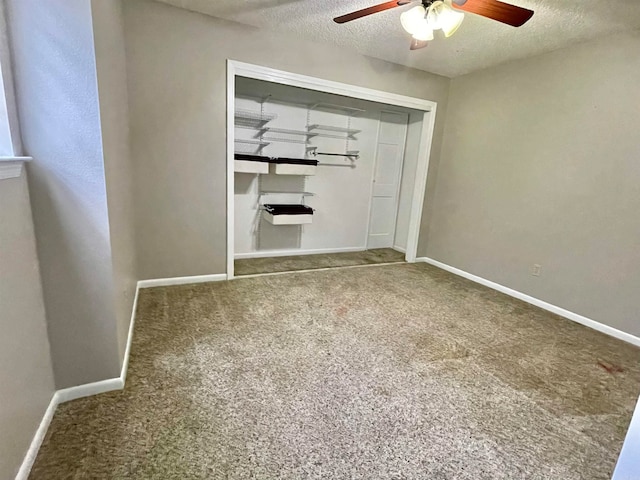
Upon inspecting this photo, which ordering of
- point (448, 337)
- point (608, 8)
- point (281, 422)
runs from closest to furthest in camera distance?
point (281, 422) → point (608, 8) → point (448, 337)

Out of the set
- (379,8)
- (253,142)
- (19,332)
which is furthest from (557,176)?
(19,332)

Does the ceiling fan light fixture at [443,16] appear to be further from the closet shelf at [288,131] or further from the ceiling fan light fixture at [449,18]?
the closet shelf at [288,131]

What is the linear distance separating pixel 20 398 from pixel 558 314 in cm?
384

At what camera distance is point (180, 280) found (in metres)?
3.08

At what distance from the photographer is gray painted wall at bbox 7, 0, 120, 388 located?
1.22 metres

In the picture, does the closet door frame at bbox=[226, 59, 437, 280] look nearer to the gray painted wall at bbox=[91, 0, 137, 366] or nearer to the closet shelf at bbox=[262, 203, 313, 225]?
the closet shelf at bbox=[262, 203, 313, 225]

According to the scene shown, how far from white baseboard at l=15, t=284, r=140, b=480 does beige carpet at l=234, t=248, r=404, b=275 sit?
189 centimetres

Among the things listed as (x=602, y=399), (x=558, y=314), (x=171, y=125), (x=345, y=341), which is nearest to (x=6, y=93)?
(x=171, y=125)

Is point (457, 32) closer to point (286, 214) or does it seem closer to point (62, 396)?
point (286, 214)

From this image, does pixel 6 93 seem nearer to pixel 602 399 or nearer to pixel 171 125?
pixel 171 125

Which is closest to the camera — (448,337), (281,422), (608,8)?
(281,422)

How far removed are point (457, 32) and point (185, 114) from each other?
252cm

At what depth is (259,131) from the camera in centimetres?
393

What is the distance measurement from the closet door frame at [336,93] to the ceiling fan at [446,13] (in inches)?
41.3
